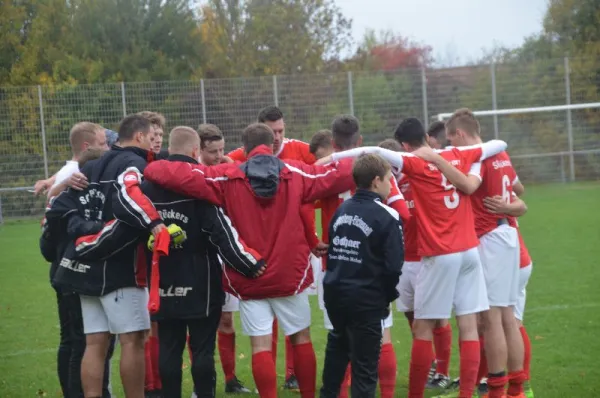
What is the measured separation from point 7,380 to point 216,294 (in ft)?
10.2

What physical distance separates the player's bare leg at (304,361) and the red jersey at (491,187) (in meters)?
1.71

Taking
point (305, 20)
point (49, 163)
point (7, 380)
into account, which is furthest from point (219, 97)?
point (7, 380)

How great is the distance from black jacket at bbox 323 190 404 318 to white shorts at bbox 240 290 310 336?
1.37ft

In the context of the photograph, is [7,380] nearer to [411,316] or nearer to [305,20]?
[411,316]

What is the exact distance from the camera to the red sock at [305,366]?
6.95 metres

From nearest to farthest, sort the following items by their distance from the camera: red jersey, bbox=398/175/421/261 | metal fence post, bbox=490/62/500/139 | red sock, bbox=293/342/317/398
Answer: red sock, bbox=293/342/317/398 < red jersey, bbox=398/175/421/261 < metal fence post, bbox=490/62/500/139

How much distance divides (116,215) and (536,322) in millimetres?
5636

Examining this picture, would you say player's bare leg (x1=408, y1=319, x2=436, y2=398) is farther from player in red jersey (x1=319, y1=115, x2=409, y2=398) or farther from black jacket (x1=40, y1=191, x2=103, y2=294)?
black jacket (x1=40, y1=191, x2=103, y2=294)

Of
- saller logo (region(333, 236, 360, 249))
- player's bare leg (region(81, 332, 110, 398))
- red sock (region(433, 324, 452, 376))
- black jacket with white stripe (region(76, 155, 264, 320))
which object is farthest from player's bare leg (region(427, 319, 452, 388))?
player's bare leg (region(81, 332, 110, 398))

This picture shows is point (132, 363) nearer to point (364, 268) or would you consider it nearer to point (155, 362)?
point (155, 362)

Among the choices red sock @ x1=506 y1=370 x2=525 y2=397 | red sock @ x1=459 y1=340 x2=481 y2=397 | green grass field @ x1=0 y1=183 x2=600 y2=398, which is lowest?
green grass field @ x1=0 y1=183 x2=600 y2=398

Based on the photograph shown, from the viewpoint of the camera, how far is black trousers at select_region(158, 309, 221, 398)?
6789 mm

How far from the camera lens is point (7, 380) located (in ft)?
29.1

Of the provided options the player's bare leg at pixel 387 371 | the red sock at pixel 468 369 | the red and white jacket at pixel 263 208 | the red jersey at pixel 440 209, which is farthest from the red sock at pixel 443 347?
the red and white jacket at pixel 263 208
